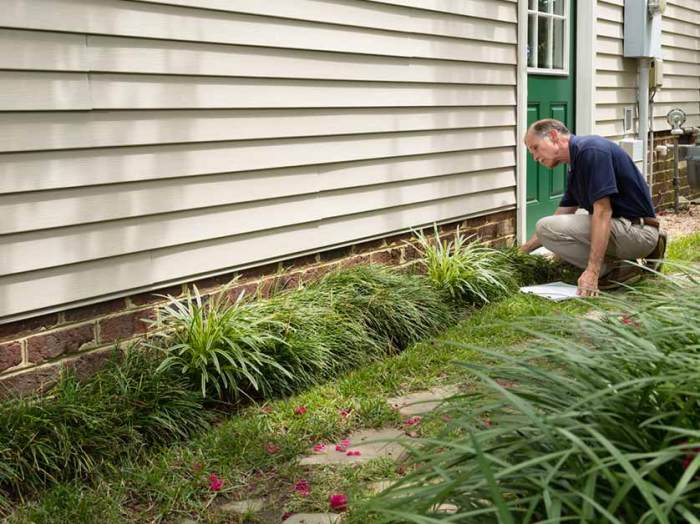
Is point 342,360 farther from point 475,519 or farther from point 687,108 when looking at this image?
point 687,108

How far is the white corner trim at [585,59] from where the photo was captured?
31.3ft

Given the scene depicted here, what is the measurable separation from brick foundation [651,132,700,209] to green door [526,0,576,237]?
2599 mm

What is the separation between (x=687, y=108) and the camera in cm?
1290

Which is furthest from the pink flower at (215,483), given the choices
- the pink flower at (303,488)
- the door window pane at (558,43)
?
the door window pane at (558,43)

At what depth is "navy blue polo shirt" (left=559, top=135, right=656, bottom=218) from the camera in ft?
21.1

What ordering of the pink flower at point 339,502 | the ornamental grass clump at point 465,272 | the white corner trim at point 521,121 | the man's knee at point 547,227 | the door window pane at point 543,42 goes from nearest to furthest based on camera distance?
the pink flower at point 339,502 < the ornamental grass clump at point 465,272 < the man's knee at point 547,227 < the white corner trim at point 521,121 < the door window pane at point 543,42

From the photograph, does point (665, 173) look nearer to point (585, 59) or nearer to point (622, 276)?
point (585, 59)

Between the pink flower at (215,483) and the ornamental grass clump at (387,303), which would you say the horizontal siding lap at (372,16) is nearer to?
the ornamental grass clump at (387,303)

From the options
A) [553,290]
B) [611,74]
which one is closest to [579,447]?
[553,290]

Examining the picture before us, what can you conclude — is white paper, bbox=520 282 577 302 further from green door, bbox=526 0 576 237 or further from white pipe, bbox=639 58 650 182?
white pipe, bbox=639 58 650 182

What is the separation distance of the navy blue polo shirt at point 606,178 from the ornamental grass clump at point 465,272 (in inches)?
28.6

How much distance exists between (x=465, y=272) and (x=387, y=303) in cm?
117

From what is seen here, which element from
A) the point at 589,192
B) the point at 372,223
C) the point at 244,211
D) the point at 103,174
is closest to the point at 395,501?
the point at 103,174

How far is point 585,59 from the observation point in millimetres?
9570
